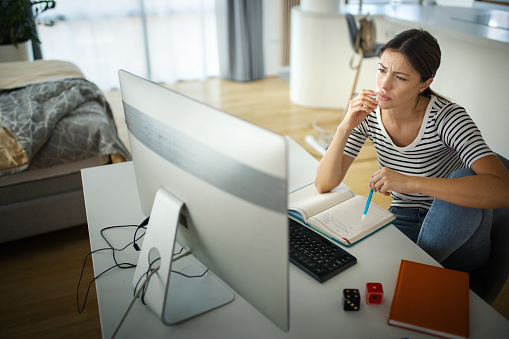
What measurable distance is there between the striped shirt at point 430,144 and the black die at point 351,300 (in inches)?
20.8

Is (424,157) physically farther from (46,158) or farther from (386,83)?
(46,158)

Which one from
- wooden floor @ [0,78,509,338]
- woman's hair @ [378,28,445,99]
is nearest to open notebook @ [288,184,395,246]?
→ woman's hair @ [378,28,445,99]

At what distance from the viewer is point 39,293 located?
1.85 m

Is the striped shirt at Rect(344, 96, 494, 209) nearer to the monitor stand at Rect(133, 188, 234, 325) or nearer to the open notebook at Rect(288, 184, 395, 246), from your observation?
the open notebook at Rect(288, 184, 395, 246)

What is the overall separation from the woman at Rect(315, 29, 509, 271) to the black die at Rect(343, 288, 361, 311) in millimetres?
346

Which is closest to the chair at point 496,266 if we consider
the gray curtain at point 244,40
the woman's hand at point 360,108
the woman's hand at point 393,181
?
the woman's hand at point 393,181

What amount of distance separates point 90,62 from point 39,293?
2.94m

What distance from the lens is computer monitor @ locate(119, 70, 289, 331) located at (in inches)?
27.1

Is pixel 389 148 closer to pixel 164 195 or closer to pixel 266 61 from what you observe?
pixel 164 195

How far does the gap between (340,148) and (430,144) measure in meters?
0.26

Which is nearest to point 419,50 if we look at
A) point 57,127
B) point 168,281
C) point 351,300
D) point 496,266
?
point 496,266

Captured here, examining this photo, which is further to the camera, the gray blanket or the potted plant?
the potted plant

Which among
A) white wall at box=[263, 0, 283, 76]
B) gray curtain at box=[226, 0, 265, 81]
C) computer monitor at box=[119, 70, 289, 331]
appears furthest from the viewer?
white wall at box=[263, 0, 283, 76]

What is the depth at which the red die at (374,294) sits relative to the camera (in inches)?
36.7
